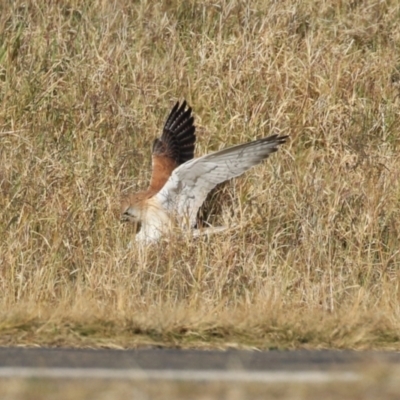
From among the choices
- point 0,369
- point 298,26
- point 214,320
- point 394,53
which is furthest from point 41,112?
point 0,369

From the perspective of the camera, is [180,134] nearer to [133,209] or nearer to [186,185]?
[186,185]

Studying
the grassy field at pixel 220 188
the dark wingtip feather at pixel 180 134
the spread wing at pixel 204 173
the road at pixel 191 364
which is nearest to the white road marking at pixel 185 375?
the road at pixel 191 364

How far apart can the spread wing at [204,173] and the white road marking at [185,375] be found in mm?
4392

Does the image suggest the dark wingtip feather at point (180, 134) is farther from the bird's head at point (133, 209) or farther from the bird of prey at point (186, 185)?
the bird's head at point (133, 209)

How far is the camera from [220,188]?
33.0 feet

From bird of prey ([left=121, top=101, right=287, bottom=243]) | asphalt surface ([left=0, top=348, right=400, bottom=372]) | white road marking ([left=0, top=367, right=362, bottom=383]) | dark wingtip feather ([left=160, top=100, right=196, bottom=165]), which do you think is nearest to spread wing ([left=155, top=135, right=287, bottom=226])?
bird of prey ([left=121, top=101, right=287, bottom=243])

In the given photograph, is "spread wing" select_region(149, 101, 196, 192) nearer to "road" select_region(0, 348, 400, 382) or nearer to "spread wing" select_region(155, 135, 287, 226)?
"spread wing" select_region(155, 135, 287, 226)

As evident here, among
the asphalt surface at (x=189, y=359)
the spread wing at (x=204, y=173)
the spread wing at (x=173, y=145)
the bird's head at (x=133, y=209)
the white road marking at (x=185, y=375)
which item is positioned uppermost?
the spread wing at (x=173, y=145)

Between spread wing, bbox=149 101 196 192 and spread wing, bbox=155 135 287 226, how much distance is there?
0.57 feet

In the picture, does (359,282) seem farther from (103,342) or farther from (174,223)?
(103,342)

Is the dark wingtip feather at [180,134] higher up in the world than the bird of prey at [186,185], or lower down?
higher up

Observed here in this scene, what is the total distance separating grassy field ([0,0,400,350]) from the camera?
21.3 ft

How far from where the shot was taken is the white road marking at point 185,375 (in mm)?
4914

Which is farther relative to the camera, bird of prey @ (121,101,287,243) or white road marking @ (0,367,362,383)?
bird of prey @ (121,101,287,243)
